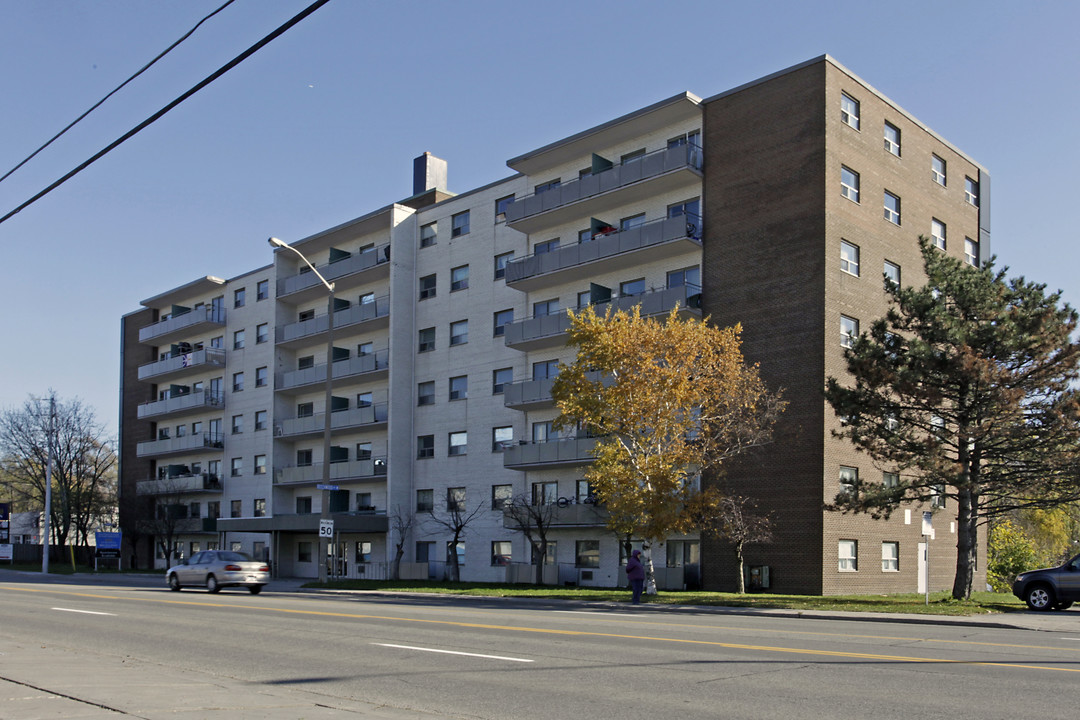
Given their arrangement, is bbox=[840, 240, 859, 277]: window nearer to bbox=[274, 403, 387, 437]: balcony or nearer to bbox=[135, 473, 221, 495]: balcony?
bbox=[274, 403, 387, 437]: balcony

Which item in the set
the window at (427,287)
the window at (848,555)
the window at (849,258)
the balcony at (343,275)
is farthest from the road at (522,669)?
the balcony at (343,275)

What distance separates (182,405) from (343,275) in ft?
64.5

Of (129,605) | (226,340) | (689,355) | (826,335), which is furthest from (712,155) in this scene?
(226,340)

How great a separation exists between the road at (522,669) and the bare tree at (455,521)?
25490 millimetres

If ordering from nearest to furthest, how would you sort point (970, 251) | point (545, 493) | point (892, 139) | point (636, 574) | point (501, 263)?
point (636, 574), point (892, 139), point (545, 493), point (970, 251), point (501, 263)

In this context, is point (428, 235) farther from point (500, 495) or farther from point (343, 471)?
point (500, 495)

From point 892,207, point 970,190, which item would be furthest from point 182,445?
point 970,190

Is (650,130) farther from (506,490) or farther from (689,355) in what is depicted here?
(506,490)

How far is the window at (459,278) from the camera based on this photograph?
50194 mm

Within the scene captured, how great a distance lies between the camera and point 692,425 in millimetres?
31516

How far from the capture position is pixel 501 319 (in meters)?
48.1

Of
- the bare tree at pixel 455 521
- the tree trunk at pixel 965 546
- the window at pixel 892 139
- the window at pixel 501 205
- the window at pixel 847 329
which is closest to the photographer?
the tree trunk at pixel 965 546

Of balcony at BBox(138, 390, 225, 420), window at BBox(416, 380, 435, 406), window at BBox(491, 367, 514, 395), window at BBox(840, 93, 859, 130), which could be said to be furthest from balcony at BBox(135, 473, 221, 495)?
window at BBox(840, 93, 859, 130)

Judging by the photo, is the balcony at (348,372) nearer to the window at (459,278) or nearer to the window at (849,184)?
the window at (459,278)
